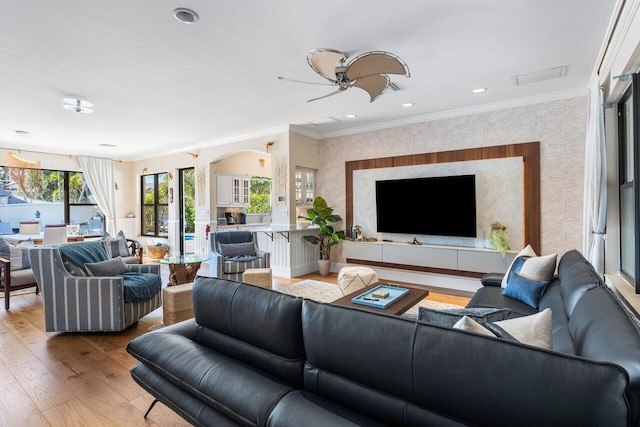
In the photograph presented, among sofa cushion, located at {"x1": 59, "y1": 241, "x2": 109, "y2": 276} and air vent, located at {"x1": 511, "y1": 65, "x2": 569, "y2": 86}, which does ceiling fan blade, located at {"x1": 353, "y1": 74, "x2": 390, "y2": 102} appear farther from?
sofa cushion, located at {"x1": 59, "y1": 241, "x2": 109, "y2": 276}

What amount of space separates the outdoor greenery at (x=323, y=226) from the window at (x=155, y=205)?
463cm

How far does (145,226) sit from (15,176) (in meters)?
2.93

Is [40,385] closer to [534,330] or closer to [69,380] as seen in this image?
[69,380]

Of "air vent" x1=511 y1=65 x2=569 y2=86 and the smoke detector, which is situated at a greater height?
"air vent" x1=511 y1=65 x2=569 y2=86

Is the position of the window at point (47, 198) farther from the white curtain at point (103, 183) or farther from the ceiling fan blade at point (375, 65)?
the ceiling fan blade at point (375, 65)

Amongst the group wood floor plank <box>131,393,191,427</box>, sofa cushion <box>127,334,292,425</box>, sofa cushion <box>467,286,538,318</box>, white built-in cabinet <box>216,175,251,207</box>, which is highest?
white built-in cabinet <box>216,175,251,207</box>

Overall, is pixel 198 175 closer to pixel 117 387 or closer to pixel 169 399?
pixel 117 387

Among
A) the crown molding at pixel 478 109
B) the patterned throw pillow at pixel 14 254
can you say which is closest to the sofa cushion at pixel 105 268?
Answer: the patterned throw pillow at pixel 14 254

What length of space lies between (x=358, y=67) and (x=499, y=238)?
10.6 feet

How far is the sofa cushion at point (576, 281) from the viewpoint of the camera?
68.0 inches

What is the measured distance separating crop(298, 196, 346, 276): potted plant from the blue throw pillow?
3358 mm

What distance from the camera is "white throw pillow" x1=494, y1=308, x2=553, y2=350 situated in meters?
1.20

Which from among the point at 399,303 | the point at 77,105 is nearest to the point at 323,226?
the point at 399,303

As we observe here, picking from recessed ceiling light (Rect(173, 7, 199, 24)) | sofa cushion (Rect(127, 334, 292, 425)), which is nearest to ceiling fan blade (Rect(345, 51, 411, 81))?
recessed ceiling light (Rect(173, 7, 199, 24))
